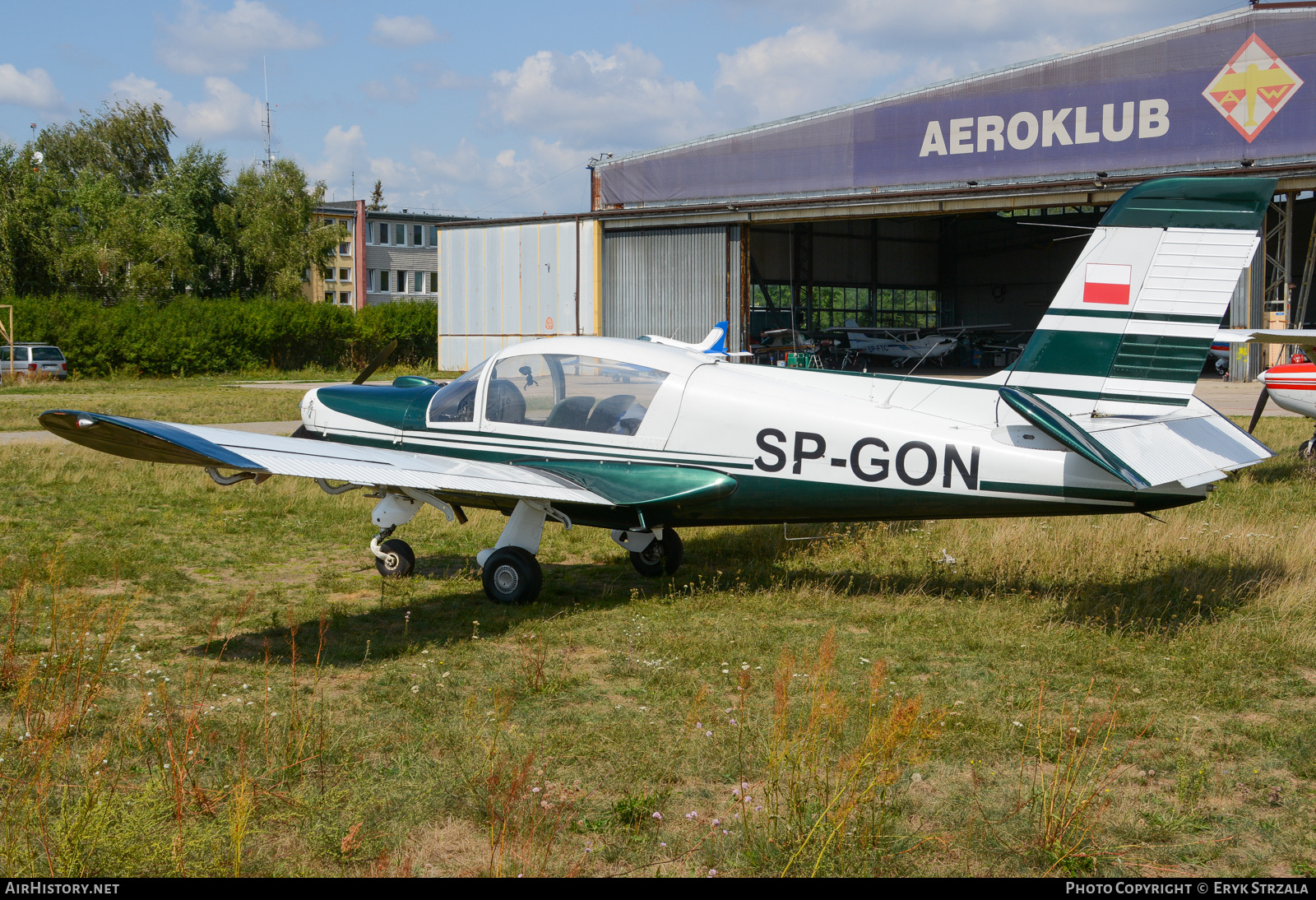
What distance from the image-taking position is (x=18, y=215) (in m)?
47.6

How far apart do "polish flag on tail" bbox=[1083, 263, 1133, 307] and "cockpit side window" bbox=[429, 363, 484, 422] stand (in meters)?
4.87

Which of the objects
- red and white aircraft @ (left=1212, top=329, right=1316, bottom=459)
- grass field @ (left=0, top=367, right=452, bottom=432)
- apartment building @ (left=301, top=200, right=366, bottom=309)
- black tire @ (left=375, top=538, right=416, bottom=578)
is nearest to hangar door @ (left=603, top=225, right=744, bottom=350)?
grass field @ (left=0, top=367, right=452, bottom=432)

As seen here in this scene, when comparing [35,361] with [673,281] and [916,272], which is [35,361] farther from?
[916,272]

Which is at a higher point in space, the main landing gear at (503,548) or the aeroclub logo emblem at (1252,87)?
the aeroclub logo emblem at (1252,87)

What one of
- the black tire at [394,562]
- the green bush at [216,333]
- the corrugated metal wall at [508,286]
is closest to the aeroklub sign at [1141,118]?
the corrugated metal wall at [508,286]

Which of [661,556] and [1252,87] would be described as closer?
[661,556]

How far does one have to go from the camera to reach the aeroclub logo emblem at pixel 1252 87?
89.7ft

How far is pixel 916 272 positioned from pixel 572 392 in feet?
171

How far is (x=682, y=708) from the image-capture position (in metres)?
5.58

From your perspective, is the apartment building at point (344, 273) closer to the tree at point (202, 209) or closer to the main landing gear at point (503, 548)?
the tree at point (202, 209)

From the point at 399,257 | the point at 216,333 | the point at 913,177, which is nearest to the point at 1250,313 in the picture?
the point at 913,177

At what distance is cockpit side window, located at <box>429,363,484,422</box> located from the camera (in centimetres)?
878
